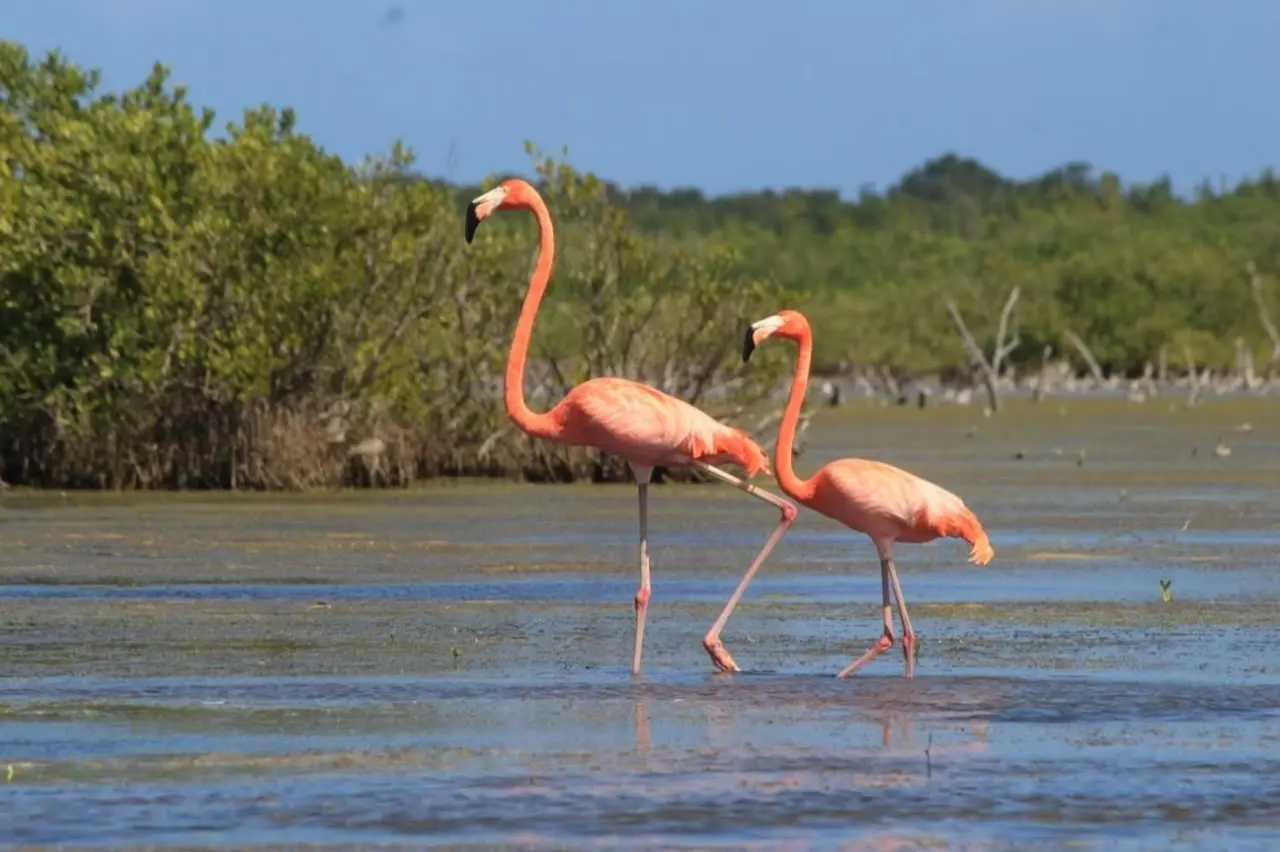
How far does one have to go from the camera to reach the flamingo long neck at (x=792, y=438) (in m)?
12.3

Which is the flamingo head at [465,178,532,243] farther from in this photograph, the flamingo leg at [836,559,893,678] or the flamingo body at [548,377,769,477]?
the flamingo leg at [836,559,893,678]

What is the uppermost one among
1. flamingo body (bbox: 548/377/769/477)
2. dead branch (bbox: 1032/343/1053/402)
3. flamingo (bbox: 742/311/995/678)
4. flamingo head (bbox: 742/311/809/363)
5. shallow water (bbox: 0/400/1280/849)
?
dead branch (bbox: 1032/343/1053/402)

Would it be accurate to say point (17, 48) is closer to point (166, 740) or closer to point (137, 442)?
point (137, 442)

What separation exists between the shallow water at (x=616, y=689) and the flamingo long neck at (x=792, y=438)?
30.4 inches

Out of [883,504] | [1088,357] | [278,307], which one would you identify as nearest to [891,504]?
[883,504]

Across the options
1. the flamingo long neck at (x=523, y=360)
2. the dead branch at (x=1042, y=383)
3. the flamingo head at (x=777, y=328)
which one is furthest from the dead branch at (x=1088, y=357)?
the flamingo head at (x=777, y=328)

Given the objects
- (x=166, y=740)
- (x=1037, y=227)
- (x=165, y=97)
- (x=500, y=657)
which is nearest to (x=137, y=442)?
(x=165, y=97)

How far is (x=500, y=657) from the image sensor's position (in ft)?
40.5

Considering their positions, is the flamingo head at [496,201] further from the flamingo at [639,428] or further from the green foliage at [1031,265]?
the green foliage at [1031,265]

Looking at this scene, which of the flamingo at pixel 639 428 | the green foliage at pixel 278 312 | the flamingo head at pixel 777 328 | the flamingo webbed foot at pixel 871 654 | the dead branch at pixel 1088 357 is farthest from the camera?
the dead branch at pixel 1088 357

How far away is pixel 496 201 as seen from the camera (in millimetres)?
12766

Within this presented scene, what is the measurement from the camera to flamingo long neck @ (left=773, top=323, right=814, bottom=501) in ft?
40.5

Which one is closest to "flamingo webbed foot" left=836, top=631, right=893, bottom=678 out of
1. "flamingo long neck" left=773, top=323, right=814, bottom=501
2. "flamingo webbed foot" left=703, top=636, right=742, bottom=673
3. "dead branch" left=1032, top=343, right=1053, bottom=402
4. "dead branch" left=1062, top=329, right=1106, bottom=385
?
"flamingo webbed foot" left=703, top=636, right=742, bottom=673

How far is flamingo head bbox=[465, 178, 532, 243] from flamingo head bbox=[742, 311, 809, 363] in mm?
1293
